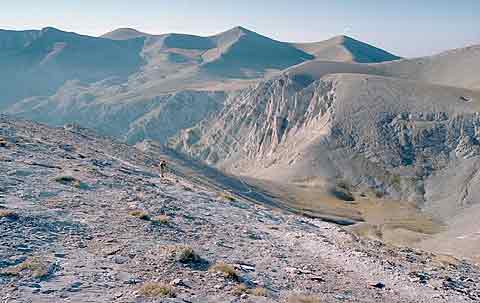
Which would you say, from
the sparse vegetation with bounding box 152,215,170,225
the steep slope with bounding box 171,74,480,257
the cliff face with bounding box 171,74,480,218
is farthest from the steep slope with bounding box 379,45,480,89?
the sparse vegetation with bounding box 152,215,170,225

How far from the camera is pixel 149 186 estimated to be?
85.8 ft

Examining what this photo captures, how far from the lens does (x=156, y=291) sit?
1202 centimetres

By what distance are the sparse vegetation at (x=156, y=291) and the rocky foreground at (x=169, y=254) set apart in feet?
0.09

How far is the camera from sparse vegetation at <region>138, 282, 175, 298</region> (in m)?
11.9

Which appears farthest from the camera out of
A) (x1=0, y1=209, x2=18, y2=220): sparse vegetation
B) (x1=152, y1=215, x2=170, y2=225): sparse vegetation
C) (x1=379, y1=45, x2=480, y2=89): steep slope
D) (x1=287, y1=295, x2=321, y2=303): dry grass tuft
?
(x1=379, y1=45, x2=480, y2=89): steep slope

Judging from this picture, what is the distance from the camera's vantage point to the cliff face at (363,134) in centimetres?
9925

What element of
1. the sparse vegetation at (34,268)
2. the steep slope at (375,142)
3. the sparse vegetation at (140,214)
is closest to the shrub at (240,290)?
the sparse vegetation at (34,268)

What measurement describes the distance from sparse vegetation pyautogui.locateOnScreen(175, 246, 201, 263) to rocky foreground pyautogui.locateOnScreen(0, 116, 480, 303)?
32mm

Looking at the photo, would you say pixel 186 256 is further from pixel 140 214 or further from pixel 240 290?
pixel 140 214

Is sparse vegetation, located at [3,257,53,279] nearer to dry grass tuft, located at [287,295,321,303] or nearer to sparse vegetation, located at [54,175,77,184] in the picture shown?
dry grass tuft, located at [287,295,321,303]

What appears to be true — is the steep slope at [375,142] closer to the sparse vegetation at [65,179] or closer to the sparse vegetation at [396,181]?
the sparse vegetation at [396,181]

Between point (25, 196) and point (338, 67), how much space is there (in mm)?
137029

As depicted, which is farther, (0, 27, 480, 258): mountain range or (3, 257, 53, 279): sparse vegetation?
(0, 27, 480, 258): mountain range

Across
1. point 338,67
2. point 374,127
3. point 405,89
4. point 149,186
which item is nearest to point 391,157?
point 374,127
